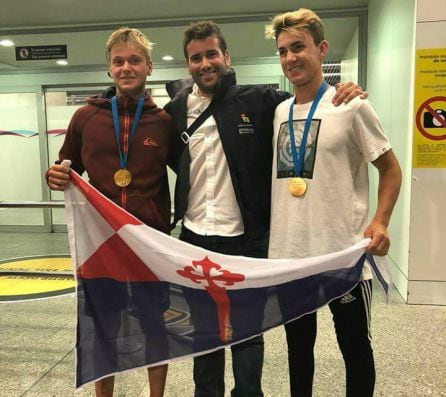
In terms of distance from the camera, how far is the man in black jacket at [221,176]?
5.92 ft

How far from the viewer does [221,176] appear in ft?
6.02

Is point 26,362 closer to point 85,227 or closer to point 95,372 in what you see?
Result: point 95,372

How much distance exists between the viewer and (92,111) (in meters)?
1.94

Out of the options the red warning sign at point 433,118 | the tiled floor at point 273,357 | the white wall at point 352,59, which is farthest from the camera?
the white wall at point 352,59

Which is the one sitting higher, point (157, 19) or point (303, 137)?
point (157, 19)

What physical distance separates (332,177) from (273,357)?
1.52 metres

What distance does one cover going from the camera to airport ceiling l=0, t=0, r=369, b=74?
527cm

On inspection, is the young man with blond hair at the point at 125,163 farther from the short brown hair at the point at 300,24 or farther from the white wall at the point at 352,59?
the white wall at the point at 352,59

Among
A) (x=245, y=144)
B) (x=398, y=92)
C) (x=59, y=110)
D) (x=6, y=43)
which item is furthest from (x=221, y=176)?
(x=6, y=43)

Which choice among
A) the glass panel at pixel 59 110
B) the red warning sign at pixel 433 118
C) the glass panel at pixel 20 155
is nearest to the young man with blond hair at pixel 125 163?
the red warning sign at pixel 433 118

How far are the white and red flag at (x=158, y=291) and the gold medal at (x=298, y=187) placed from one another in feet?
0.81

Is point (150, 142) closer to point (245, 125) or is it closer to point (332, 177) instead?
point (245, 125)

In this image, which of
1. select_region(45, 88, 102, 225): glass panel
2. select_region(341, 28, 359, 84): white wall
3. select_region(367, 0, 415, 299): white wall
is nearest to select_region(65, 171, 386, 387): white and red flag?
select_region(367, 0, 415, 299): white wall

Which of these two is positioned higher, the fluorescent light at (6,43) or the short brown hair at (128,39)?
the fluorescent light at (6,43)
